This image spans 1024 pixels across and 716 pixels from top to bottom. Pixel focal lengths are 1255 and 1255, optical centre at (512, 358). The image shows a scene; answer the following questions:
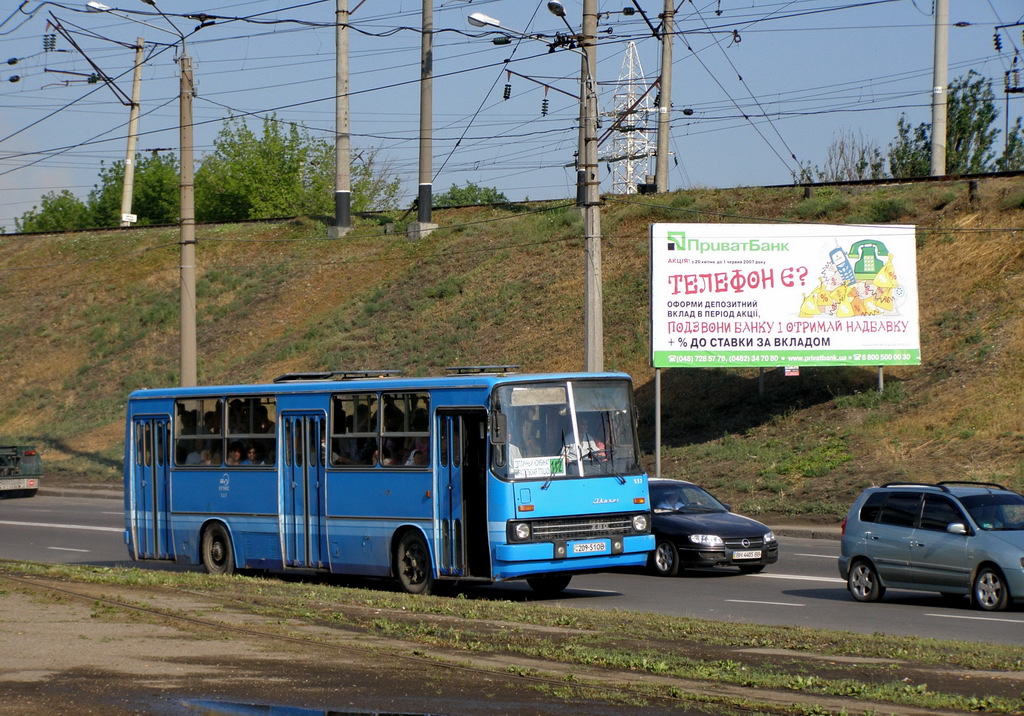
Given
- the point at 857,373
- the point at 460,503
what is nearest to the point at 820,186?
the point at 857,373

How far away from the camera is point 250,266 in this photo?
59781 millimetres

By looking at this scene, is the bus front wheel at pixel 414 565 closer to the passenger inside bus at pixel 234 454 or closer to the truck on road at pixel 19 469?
the passenger inside bus at pixel 234 454

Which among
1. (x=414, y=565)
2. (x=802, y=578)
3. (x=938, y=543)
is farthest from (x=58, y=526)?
(x=938, y=543)

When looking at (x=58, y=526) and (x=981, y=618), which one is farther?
(x=58, y=526)

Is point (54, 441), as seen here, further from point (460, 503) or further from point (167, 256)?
point (460, 503)

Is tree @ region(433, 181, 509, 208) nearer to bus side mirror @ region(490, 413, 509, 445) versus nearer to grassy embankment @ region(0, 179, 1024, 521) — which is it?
grassy embankment @ region(0, 179, 1024, 521)

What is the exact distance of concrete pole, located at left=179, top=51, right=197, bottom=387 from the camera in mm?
29828

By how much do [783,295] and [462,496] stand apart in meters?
17.9

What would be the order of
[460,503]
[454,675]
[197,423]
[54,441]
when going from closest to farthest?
[454,675], [460,503], [197,423], [54,441]

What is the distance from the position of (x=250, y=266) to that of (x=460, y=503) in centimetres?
4705

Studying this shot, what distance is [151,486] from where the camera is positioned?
19062mm

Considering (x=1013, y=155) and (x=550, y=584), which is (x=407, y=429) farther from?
(x=1013, y=155)

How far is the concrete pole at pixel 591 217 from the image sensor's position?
23.6 meters

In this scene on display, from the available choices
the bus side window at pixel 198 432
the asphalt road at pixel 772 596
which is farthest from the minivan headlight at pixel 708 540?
the bus side window at pixel 198 432
